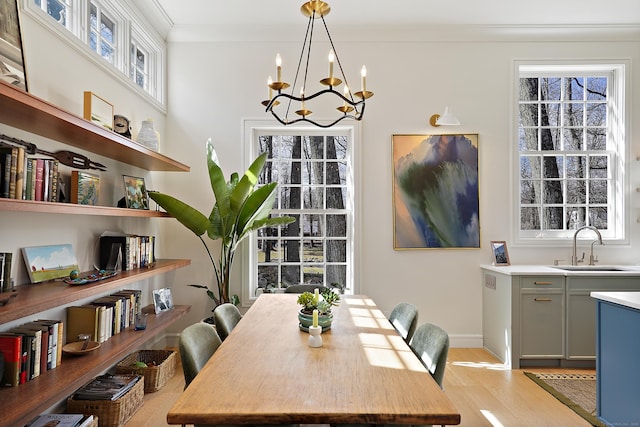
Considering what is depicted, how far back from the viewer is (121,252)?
2.92m

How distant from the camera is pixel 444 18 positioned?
3939mm

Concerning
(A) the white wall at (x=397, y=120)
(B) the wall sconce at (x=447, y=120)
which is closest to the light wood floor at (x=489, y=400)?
(A) the white wall at (x=397, y=120)

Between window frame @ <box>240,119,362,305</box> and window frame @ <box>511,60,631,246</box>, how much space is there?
1708 mm

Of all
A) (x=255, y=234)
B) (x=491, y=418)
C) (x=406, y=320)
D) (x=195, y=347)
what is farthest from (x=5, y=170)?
(x=491, y=418)

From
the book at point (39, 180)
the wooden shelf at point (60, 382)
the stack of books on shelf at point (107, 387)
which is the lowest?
the stack of books on shelf at point (107, 387)

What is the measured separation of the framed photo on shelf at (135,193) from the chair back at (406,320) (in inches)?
89.4

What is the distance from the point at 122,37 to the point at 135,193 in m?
1.40

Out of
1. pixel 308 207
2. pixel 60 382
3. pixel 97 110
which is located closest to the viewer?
pixel 60 382

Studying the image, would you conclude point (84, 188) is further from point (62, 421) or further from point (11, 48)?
point (62, 421)

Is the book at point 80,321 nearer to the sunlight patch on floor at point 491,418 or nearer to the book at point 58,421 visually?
the book at point 58,421

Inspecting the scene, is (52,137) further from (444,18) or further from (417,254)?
(444,18)

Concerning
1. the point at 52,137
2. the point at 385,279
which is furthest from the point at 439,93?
the point at 52,137

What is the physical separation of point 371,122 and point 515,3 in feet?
5.76

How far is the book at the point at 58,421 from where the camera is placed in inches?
83.0
